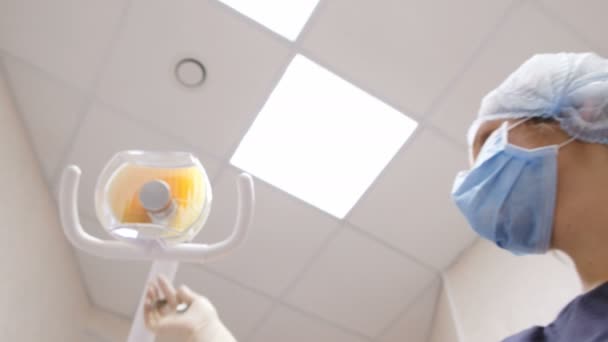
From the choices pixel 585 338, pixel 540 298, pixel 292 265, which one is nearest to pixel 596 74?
pixel 585 338

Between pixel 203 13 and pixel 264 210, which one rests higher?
pixel 203 13

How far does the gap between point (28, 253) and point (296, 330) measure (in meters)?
1.34

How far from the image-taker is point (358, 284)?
270cm

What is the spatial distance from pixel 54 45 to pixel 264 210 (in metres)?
1.05

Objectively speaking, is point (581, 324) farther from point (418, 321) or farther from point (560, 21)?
point (418, 321)

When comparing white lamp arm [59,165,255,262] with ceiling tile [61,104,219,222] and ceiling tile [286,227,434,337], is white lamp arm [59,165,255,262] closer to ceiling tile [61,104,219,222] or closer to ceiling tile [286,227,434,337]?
ceiling tile [61,104,219,222]

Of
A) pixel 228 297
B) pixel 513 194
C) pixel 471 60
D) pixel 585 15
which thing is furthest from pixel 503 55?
pixel 228 297

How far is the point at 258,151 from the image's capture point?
2.28 metres

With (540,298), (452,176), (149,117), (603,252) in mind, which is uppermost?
(603,252)

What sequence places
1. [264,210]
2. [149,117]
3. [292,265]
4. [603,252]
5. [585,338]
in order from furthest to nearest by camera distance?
[292,265]
[264,210]
[149,117]
[603,252]
[585,338]

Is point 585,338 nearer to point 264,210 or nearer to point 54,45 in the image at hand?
point 264,210

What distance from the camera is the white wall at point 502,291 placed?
6.48 ft

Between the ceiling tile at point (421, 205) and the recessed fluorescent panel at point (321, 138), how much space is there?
0.06 m

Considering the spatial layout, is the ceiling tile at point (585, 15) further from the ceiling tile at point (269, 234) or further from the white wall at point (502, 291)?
the ceiling tile at point (269, 234)
